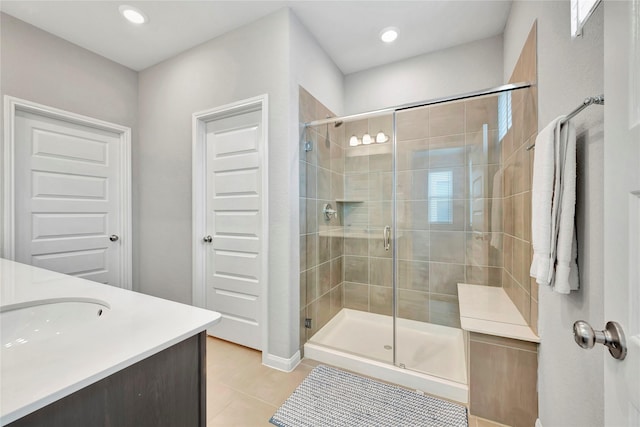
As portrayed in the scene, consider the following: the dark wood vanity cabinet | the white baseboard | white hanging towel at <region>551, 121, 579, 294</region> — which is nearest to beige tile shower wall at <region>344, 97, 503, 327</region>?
the white baseboard

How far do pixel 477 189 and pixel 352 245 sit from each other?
3.92 feet

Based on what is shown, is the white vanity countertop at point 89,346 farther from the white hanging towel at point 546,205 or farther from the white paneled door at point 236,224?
the white hanging towel at point 546,205

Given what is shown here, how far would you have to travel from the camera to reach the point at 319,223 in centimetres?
233

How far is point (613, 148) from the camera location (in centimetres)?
53

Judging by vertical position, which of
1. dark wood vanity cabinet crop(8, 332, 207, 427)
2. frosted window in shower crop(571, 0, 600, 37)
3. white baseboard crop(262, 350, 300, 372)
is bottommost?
white baseboard crop(262, 350, 300, 372)

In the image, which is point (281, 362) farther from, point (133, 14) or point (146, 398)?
point (133, 14)

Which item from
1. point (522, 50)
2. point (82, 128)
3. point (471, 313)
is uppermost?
point (522, 50)

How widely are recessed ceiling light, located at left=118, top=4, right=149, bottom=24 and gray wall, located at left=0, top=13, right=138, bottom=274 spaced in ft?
2.57

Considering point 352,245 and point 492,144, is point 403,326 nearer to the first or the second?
point 352,245

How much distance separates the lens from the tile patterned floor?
146 cm

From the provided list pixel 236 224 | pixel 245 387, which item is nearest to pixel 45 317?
pixel 245 387

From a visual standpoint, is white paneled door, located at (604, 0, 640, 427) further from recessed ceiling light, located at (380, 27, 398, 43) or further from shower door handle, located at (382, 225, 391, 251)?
recessed ceiling light, located at (380, 27, 398, 43)

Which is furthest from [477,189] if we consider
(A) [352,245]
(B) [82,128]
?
(B) [82,128]

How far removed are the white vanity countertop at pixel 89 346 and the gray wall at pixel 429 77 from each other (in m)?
2.64
